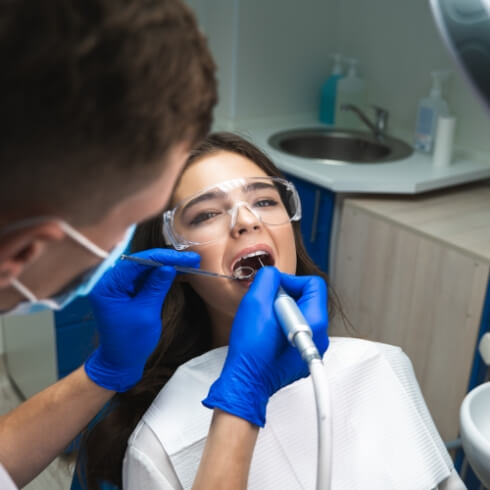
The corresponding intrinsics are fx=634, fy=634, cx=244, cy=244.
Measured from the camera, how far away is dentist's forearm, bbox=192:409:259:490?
3.19 feet

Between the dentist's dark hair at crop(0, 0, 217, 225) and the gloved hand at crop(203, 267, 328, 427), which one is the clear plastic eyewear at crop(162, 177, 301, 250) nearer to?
the gloved hand at crop(203, 267, 328, 427)

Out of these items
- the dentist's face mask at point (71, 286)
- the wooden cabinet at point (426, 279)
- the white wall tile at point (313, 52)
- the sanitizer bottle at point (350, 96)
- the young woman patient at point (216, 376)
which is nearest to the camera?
the dentist's face mask at point (71, 286)

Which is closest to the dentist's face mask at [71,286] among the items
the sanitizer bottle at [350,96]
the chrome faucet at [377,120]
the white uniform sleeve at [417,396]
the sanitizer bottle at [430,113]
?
the white uniform sleeve at [417,396]

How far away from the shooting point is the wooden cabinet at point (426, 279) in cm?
196

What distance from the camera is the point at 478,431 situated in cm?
105

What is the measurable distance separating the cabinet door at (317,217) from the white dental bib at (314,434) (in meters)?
1.02

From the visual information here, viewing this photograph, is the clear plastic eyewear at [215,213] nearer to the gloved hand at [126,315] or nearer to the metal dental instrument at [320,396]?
the gloved hand at [126,315]

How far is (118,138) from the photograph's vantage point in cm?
54

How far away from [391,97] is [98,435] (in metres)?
2.21

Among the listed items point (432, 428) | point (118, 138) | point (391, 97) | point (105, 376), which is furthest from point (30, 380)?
point (118, 138)

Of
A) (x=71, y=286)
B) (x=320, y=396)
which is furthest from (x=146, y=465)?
(x=71, y=286)

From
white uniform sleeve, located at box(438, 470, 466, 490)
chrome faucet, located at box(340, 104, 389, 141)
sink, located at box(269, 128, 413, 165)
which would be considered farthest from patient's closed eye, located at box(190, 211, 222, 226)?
chrome faucet, located at box(340, 104, 389, 141)

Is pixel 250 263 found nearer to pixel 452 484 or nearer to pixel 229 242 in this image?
pixel 229 242

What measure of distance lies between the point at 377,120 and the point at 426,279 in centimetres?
102
